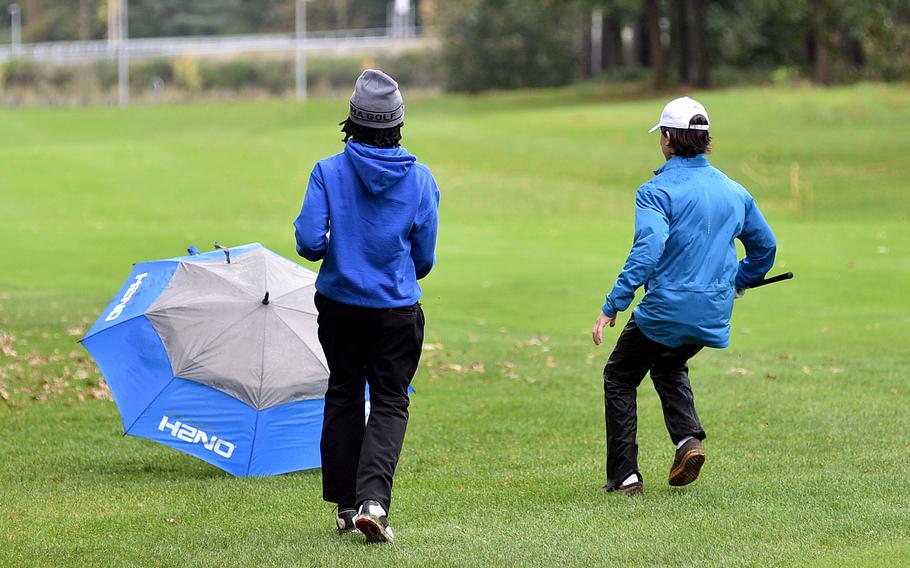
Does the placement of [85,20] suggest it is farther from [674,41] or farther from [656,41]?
[656,41]

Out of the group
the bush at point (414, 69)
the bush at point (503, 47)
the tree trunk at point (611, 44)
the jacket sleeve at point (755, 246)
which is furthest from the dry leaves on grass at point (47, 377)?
the bush at point (414, 69)

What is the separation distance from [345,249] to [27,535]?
1891 millimetres

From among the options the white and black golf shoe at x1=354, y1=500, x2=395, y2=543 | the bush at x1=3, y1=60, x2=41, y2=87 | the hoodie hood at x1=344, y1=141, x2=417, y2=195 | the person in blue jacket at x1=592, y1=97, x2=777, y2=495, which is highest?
the bush at x1=3, y1=60, x2=41, y2=87

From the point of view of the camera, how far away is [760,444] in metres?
7.73

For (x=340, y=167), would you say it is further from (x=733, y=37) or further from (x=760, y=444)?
(x=733, y=37)

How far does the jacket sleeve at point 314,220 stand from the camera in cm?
532

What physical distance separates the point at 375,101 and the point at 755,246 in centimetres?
215

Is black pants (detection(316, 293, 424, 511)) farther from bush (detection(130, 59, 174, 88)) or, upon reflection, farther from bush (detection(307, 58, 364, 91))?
bush (detection(130, 59, 174, 88))

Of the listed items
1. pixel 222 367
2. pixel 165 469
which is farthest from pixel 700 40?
pixel 222 367

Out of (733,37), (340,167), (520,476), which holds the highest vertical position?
(733,37)

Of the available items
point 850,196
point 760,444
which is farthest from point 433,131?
point 760,444

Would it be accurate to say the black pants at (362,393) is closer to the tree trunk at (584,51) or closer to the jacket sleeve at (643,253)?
the jacket sleeve at (643,253)

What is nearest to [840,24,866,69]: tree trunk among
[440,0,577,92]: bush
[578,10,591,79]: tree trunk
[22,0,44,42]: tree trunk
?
[440,0,577,92]: bush

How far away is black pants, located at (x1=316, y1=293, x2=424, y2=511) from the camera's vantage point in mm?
5461
